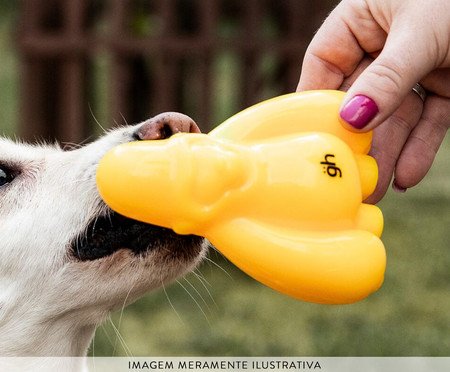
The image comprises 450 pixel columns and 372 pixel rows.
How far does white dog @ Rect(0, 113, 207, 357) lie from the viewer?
9.17 ft

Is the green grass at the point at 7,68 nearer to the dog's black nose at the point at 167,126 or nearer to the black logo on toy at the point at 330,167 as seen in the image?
the dog's black nose at the point at 167,126

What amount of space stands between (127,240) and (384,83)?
0.91 m

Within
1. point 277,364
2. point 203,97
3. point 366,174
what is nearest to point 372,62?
point 366,174

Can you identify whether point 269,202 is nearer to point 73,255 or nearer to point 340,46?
point 73,255

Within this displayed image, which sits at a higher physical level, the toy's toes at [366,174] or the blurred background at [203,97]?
the toy's toes at [366,174]

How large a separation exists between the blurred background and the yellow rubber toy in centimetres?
288

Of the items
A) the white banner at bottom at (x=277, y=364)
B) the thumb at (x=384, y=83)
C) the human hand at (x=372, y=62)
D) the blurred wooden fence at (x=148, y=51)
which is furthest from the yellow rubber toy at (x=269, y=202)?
the blurred wooden fence at (x=148, y=51)

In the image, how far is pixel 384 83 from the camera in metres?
2.54

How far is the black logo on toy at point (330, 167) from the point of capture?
96.4 inches

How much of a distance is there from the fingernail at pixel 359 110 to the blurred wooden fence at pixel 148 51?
4.28 m

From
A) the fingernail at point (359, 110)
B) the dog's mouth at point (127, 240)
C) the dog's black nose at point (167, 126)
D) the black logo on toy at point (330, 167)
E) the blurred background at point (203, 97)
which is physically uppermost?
the fingernail at point (359, 110)

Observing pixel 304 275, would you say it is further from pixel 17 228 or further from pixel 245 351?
pixel 245 351

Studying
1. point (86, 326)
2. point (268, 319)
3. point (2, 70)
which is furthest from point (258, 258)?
point (2, 70)

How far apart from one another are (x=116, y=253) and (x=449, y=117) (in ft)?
4.23
